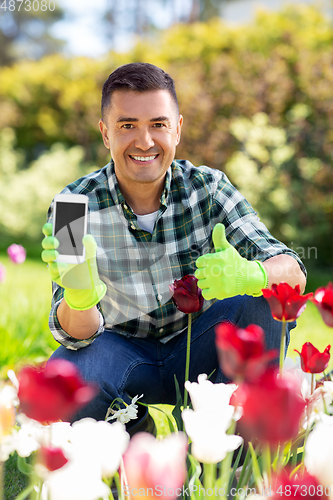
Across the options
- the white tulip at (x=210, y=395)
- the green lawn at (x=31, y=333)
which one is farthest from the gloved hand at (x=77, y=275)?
the green lawn at (x=31, y=333)

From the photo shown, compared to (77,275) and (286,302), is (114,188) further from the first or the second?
(286,302)

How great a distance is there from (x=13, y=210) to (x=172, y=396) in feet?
17.1

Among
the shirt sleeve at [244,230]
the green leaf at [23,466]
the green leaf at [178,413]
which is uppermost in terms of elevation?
the shirt sleeve at [244,230]

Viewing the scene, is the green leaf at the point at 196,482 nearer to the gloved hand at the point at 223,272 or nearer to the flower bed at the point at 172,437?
the flower bed at the point at 172,437

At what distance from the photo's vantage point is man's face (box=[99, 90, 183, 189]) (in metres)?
1.42

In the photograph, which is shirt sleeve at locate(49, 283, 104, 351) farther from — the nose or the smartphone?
the nose

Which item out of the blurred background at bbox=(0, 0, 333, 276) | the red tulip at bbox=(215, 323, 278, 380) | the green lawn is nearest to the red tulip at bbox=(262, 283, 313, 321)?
the red tulip at bbox=(215, 323, 278, 380)

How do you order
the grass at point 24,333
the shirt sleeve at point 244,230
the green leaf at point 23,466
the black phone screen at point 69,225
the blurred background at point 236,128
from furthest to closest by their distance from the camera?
1. the blurred background at point 236,128
2. the grass at point 24,333
3. the shirt sleeve at point 244,230
4. the black phone screen at point 69,225
5. the green leaf at point 23,466

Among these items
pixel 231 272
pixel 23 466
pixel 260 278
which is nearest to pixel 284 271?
pixel 260 278

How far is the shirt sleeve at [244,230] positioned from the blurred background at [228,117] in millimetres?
3027

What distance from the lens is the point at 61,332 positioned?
49.3 inches

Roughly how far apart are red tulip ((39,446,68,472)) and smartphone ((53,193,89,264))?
0.51 metres

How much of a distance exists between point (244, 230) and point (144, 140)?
0.45m

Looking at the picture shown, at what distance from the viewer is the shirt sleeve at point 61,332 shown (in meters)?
1.25
